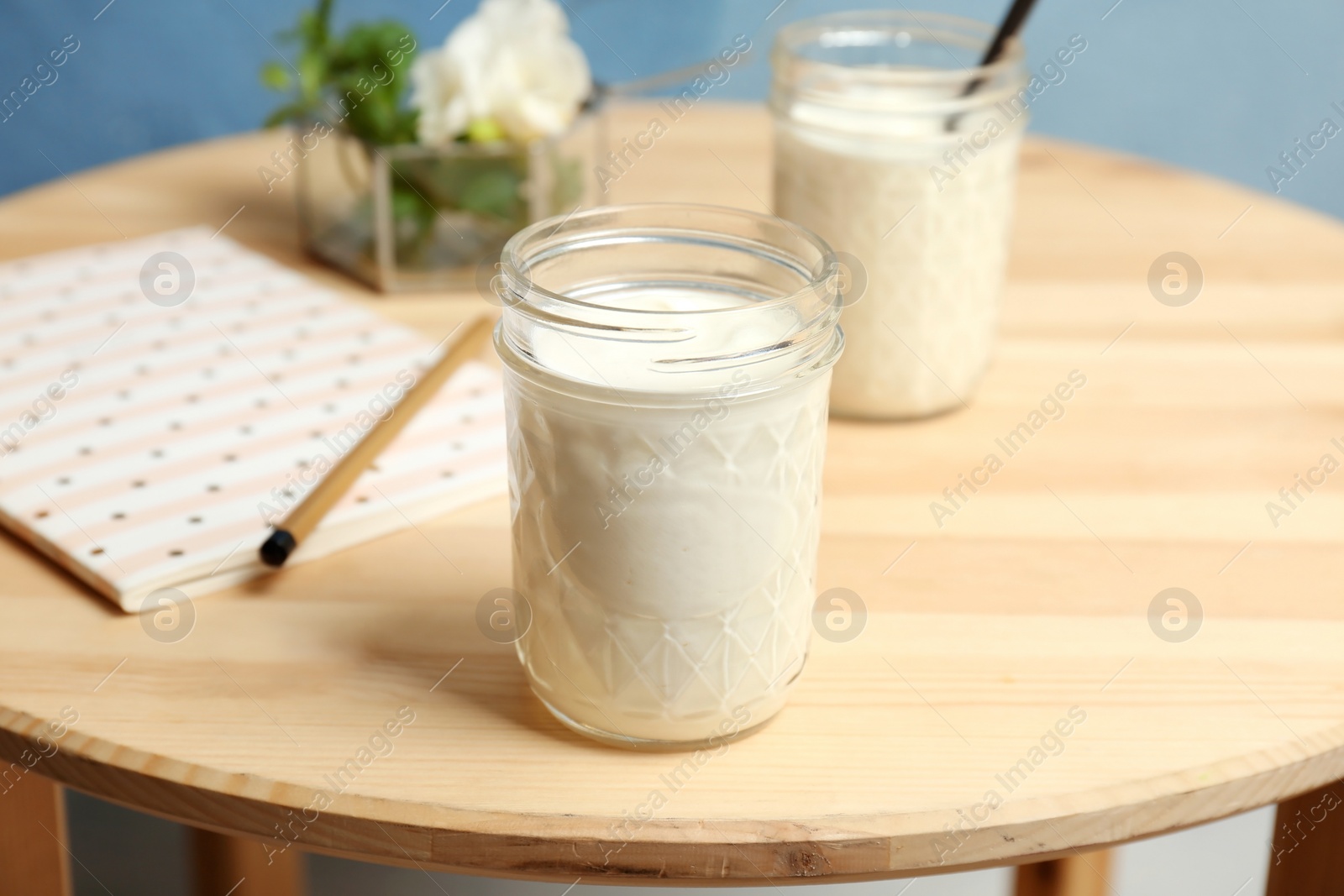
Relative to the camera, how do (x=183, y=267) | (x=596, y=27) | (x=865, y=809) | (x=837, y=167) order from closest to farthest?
(x=865, y=809) < (x=837, y=167) < (x=183, y=267) < (x=596, y=27)

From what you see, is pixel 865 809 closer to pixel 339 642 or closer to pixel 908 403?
pixel 339 642

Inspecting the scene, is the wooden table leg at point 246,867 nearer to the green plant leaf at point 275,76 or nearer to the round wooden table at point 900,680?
the round wooden table at point 900,680

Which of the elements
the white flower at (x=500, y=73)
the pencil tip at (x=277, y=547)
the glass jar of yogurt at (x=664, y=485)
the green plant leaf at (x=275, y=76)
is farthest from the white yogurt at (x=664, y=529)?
the green plant leaf at (x=275, y=76)

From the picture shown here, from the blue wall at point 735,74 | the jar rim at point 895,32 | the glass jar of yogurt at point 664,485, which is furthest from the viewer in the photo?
the blue wall at point 735,74

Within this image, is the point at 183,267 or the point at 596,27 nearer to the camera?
the point at 183,267

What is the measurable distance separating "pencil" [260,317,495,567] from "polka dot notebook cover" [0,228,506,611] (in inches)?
0.6

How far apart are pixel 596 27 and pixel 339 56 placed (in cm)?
78

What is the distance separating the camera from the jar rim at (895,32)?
69 centimetres

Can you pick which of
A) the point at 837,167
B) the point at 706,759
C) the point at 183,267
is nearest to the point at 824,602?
the point at 706,759

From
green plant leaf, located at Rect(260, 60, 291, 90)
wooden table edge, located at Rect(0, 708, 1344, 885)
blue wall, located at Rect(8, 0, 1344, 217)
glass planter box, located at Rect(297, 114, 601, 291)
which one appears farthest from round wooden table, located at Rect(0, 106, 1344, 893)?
blue wall, located at Rect(8, 0, 1344, 217)

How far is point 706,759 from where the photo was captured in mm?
479

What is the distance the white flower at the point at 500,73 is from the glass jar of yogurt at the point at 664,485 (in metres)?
0.44

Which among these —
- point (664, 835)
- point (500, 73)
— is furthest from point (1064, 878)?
point (500, 73)

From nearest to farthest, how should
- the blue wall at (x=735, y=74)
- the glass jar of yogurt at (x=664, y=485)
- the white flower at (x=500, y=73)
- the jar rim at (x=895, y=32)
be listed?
the glass jar of yogurt at (x=664, y=485)
the jar rim at (x=895, y=32)
the white flower at (x=500, y=73)
the blue wall at (x=735, y=74)
